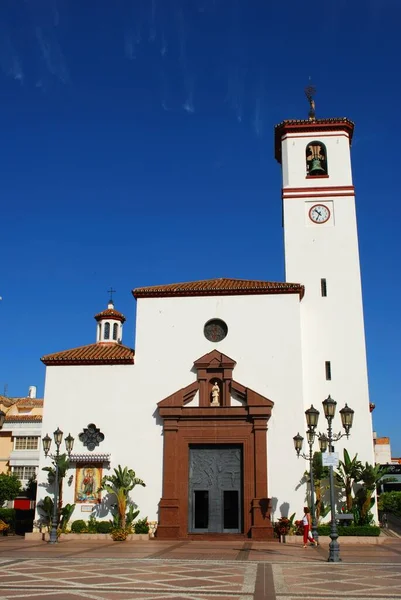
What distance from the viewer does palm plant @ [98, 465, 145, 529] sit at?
25188mm

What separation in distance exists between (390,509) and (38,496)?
24259 millimetres

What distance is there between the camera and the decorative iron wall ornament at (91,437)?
1057 inches

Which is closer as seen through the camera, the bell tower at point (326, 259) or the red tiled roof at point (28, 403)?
the bell tower at point (326, 259)

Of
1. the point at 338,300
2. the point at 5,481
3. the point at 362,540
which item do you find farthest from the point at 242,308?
the point at 5,481

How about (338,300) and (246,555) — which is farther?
(338,300)

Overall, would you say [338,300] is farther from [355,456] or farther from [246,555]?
[246,555]

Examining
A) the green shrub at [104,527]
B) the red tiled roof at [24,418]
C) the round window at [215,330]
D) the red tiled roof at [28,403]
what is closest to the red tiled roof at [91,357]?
the round window at [215,330]

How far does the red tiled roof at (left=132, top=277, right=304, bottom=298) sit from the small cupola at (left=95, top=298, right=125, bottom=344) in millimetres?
5169

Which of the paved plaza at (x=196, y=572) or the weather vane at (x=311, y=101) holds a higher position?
the weather vane at (x=311, y=101)

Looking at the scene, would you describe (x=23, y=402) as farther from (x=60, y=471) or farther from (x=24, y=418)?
(x=60, y=471)

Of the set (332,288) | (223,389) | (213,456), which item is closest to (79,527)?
(213,456)

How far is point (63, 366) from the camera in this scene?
28.3 metres

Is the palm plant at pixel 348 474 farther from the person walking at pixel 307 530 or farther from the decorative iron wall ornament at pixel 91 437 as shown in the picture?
the decorative iron wall ornament at pixel 91 437

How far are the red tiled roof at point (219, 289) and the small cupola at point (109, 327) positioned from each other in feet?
17.0
